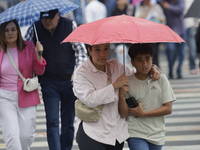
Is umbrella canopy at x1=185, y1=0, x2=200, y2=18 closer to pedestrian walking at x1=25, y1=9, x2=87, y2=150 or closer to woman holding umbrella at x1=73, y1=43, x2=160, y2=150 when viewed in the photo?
pedestrian walking at x1=25, y1=9, x2=87, y2=150

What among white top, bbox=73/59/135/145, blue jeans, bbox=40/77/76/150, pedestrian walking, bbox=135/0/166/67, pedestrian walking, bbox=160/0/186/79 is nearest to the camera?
white top, bbox=73/59/135/145

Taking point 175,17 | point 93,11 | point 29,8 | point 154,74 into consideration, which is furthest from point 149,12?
point 154,74

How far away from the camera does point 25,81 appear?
4371 mm

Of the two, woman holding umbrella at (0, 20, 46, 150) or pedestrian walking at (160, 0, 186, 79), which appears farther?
pedestrian walking at (160, 0, 186, 79)

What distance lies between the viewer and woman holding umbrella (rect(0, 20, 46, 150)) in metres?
4.28

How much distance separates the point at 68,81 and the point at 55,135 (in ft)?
2.34

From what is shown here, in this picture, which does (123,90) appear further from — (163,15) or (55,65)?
(163,15)

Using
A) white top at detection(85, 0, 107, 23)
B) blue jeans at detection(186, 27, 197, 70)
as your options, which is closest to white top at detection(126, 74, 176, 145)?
white top at detection(85, 0, 107, 23)

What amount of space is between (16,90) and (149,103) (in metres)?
1.69

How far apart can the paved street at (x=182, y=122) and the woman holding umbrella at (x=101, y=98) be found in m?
2.38

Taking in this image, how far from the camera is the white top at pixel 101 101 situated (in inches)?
130

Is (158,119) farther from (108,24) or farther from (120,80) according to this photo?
(108,24)

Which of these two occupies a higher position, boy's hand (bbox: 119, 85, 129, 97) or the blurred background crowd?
boy's hand (bbox: 119, 85, 129, 97)

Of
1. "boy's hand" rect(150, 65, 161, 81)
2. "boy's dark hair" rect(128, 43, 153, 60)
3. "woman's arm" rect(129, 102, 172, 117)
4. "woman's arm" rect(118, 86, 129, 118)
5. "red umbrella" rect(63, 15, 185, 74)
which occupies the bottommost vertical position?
"woman's arm" rect(129, 102, 172, 117)
